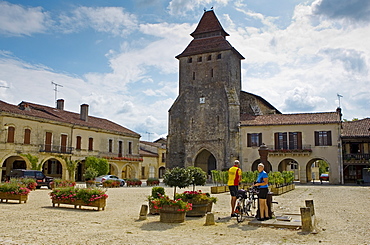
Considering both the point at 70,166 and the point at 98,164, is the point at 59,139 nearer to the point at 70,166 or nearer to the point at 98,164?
the point at 70,166

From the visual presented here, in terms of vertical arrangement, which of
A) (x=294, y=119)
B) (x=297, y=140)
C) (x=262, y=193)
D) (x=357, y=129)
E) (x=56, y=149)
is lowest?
(x=262, y=193)

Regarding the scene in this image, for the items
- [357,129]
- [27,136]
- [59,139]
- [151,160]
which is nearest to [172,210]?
[27,136]

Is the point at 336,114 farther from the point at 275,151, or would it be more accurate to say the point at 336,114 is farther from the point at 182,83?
the point at 182,83

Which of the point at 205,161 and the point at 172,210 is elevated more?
the point at 205,161

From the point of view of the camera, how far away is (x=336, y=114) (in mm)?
37312

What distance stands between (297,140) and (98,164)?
20.4m

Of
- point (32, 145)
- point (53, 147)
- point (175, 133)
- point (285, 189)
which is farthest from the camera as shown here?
point (175, 133)

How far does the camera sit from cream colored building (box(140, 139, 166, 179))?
178ft

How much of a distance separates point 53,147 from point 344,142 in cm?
2868

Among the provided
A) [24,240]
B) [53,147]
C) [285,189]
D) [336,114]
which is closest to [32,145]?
[53,147]

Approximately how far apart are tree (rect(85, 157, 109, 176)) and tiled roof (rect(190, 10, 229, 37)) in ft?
60.5

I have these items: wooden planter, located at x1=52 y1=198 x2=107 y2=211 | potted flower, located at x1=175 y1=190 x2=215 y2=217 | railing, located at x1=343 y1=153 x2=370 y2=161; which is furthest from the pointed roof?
potted flower, located at x1=175 y1=190 x2=215 y2=217

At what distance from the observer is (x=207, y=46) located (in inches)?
1674

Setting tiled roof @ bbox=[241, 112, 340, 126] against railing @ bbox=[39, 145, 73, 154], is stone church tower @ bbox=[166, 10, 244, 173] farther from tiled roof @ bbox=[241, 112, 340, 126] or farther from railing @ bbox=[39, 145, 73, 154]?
railing @ bbox=[39, 145, 73, 154]
